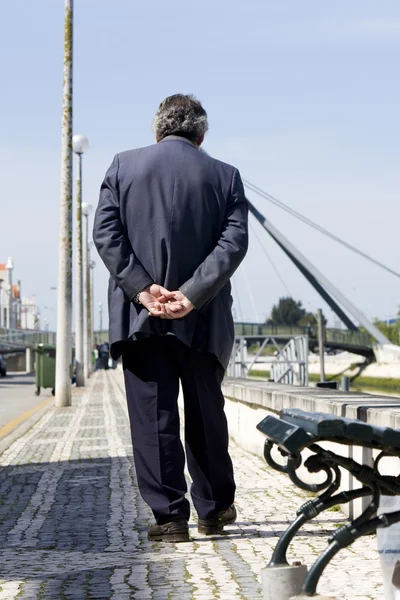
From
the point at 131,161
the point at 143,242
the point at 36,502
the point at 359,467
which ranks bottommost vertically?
the point at 36,502

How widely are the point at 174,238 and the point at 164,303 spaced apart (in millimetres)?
298

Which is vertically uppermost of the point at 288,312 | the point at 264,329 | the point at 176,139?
the point at 288,312

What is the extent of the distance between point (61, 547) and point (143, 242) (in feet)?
4.61

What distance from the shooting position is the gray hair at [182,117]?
5.78 meters

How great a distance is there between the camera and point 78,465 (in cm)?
A: 997

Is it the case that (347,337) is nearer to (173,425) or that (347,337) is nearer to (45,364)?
(45,364)

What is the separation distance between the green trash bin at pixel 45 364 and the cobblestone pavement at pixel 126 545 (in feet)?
66.0

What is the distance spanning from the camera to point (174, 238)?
546 centimetres

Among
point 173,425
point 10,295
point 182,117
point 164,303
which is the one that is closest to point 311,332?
point 10,295

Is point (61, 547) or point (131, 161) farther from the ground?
point (131, 161)

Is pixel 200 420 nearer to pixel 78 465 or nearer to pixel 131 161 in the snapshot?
pixel 131 161

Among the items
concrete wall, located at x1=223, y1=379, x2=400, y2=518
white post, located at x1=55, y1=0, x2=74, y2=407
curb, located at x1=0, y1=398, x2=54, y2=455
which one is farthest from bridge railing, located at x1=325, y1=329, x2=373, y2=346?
concrete wall, located at x1=223, y1=379, x2=400, y2=518

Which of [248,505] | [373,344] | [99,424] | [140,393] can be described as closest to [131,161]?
[140,393]

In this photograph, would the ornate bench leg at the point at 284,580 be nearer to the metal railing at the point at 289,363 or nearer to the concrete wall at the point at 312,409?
the concrete wall at the point at 312,409
